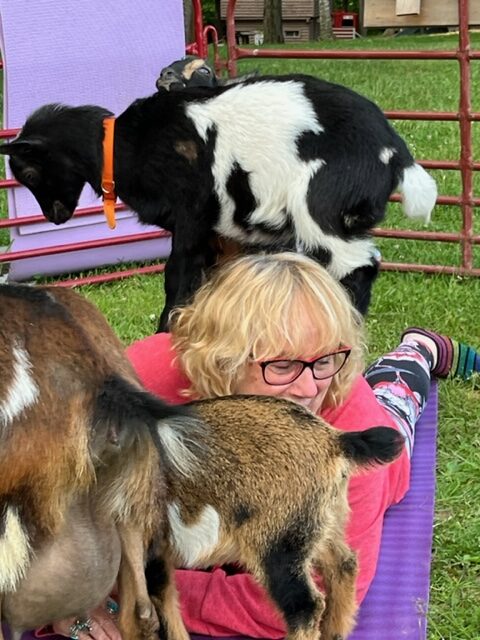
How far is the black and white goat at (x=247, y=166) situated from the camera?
389 centimetres

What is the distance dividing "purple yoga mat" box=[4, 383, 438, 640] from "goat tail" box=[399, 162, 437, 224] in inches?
46.3

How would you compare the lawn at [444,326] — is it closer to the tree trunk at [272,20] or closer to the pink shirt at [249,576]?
the pink shirt at [249,576]

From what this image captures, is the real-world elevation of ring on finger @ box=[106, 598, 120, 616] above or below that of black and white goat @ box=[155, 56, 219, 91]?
below

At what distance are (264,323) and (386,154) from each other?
163cm

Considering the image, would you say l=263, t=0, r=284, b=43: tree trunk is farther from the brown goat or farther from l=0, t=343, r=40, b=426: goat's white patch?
l=0, t=343, r=40, b=426: goat's white patch

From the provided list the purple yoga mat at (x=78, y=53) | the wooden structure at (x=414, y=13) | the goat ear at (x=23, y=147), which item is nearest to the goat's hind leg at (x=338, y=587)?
the goat ear at (x=23, y=147)

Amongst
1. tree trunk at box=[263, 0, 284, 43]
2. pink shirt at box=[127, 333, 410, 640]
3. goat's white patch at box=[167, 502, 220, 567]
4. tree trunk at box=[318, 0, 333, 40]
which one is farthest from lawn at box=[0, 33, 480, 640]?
tree trunk at box=[318, 0, 333, 40]

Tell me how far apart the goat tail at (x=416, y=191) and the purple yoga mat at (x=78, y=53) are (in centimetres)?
215

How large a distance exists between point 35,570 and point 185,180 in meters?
2.46

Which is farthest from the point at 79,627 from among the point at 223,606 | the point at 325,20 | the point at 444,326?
the point at 325,20

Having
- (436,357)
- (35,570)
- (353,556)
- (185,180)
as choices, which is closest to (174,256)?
(185,180)

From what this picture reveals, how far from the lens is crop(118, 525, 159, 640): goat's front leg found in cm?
200

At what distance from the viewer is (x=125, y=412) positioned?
176cm

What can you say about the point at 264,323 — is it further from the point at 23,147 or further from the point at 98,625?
the point at 23,147
